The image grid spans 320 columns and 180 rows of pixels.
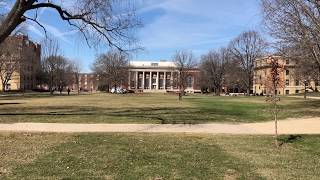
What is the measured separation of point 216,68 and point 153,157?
369ft

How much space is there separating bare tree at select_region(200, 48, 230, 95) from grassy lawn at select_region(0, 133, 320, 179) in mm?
103950

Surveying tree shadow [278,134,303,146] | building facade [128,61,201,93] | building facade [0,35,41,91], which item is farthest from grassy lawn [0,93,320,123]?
building facade [128,61,201,93]

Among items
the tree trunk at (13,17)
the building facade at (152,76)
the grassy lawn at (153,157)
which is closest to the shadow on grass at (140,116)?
the tree trunk at (13,17)

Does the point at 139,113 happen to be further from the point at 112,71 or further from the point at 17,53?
the point at 112,71

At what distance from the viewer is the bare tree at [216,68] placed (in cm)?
12005

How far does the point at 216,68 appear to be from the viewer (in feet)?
402

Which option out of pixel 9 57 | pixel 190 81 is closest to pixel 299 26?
pixel 9 57

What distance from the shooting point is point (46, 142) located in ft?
44.8

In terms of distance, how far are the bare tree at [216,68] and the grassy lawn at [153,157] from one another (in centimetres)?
10395

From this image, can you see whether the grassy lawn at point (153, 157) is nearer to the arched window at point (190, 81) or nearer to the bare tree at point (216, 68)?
the bare tree at point (216, 68)

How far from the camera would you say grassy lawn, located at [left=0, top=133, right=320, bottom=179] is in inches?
372

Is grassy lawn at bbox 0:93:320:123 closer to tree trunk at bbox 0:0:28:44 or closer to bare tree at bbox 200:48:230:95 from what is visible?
tree trunk at bbox 0:0:28:44

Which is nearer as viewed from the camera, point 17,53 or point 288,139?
point 288,139

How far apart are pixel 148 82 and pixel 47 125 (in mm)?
152693
